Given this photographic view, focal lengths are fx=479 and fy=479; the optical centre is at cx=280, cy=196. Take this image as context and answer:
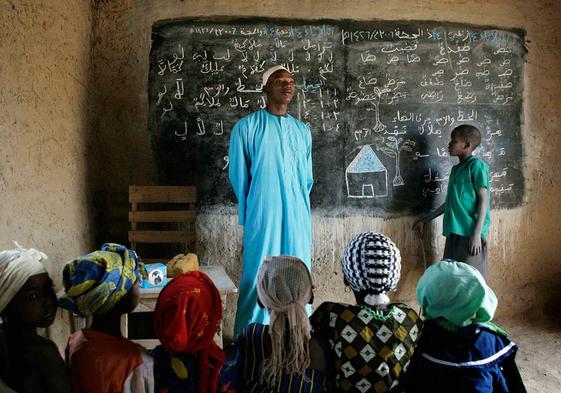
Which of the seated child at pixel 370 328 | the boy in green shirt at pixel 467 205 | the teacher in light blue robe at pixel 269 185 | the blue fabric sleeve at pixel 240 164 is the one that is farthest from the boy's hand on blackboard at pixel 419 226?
the seated child at pixel 370 328

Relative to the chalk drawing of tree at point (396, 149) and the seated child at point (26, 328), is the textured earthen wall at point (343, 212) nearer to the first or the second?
the chalk drawing of tree at point (396, 149)

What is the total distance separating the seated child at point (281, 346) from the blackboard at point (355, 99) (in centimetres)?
239

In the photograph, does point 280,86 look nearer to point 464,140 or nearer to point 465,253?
point 464,140

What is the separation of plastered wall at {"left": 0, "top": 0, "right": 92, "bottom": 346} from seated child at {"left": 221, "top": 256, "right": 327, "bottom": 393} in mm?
1404

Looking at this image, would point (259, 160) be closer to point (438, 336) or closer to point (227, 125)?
point (227, 125)

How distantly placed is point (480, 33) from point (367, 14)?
1.01 meters

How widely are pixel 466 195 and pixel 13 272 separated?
10.2 feet

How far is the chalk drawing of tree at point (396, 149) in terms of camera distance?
4.05 metres

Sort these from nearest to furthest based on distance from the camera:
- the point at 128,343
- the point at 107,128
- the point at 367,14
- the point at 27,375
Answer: the point at 27,375 → the point at 128,343 → the point at 107,128 → the point at 367,14

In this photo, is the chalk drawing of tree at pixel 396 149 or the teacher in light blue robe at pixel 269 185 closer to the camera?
the teacher in light blue robe at pixel 269 185

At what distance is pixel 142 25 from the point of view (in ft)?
12.3

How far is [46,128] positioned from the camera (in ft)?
9.13

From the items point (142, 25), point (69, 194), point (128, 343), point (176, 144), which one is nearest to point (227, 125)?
point (176, 144)

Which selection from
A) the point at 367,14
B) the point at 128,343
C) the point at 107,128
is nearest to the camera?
the point at 128,343
